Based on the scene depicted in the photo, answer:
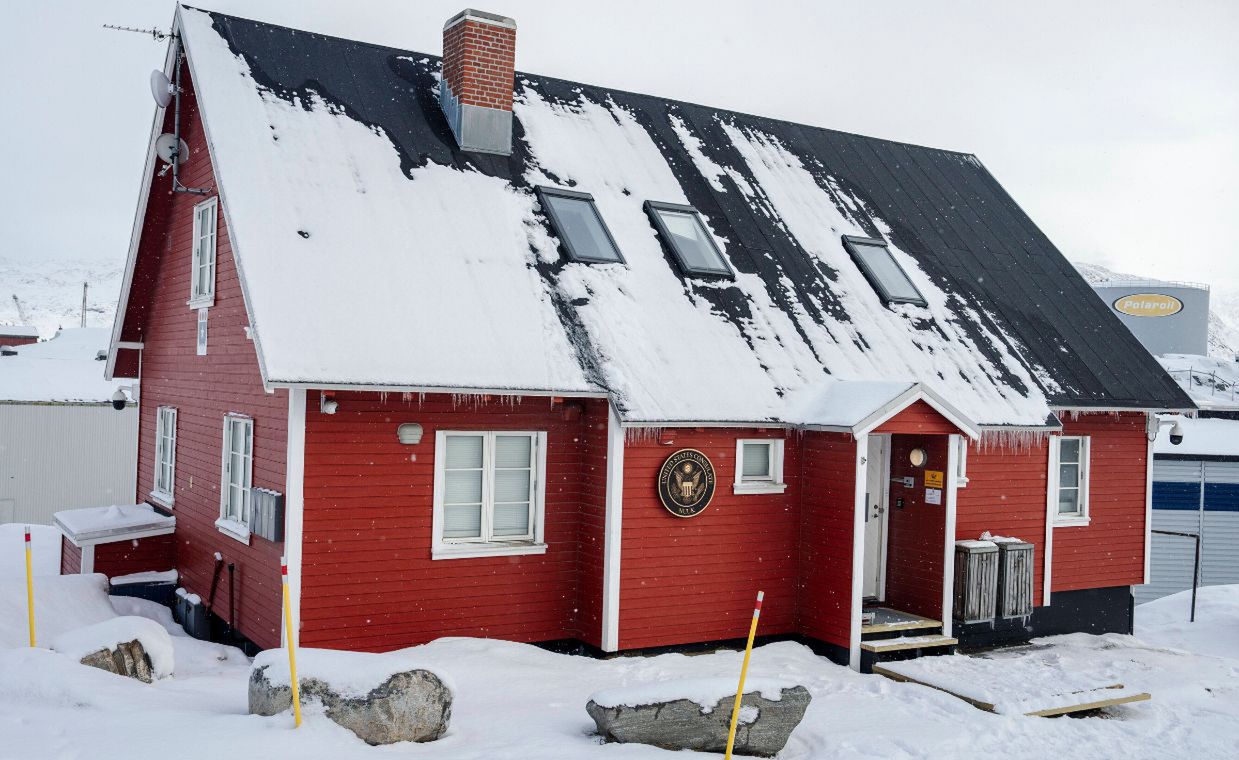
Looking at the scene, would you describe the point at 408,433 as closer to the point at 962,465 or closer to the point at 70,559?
the point at 70,559

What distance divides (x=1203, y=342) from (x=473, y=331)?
3990cm

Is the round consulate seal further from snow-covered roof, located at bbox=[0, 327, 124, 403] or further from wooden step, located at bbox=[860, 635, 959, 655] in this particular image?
snow-covered roof, located at bbox=[0, 327, 124, 403]

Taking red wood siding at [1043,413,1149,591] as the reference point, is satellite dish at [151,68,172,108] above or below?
above

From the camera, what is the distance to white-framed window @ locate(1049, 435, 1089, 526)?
15.5m

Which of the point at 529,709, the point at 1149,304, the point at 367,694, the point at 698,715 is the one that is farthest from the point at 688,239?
the point at 1149,304

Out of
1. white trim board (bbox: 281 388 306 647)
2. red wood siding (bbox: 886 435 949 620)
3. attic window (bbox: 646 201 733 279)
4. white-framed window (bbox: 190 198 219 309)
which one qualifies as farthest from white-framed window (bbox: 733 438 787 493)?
white-framed window (bbox: 190 198 219 309)

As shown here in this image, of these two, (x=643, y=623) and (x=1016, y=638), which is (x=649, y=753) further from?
(x=1016, y=638)

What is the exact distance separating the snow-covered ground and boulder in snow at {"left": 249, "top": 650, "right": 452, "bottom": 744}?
13 centimetres

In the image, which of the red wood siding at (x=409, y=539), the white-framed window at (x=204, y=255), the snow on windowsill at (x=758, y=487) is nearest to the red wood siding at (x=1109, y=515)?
the snow on windowsill at (x=758, y=487)

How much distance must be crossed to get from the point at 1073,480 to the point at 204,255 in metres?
12.6

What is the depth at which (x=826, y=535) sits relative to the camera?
12391 mm

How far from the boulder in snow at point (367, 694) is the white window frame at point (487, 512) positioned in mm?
3037

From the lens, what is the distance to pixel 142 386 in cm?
1659

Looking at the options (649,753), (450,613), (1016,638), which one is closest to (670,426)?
(450,613)
